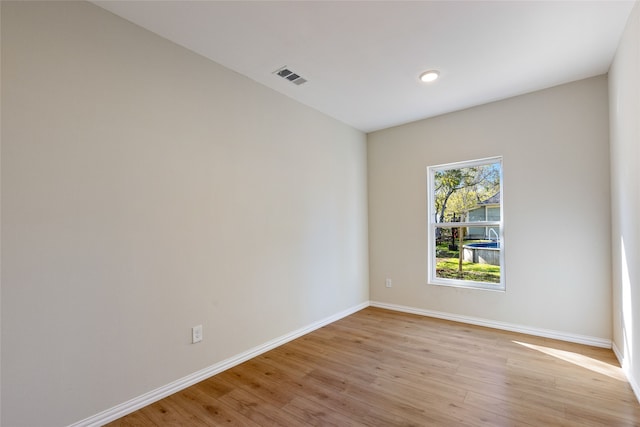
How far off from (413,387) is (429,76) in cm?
266

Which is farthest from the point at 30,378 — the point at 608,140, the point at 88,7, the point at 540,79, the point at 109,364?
the point at 608,140

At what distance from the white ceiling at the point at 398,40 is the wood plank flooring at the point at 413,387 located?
2.59m

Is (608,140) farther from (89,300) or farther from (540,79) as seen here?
(89,300)

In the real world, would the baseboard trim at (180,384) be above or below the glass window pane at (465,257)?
below

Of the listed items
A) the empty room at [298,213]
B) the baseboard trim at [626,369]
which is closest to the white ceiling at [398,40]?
the empty room at [298,213]

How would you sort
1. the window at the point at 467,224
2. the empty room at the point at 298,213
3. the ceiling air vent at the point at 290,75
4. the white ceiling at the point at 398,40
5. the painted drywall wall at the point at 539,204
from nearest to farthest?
the empty room at the point at 298,213, the white ceiling at the point at 398,40, the ceiling air vent at the point at 290,75, the painted drywall wall at the point at 539,204, the window at the point at 467,224

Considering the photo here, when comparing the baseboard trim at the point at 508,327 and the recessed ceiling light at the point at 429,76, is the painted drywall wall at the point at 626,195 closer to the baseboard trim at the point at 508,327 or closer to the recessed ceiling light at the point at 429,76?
the baseboard trim at the point at 508,327

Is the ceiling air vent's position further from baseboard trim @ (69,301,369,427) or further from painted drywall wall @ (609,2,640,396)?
baseboard trim @ (69,301,369,427)

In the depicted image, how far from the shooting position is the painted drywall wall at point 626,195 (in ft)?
6.48

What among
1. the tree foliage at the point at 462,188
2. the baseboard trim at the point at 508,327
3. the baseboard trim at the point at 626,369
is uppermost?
the tree foliage at the point at 462,188

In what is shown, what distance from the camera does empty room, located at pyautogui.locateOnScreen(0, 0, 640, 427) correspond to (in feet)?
5.65

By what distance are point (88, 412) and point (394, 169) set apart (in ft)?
12.8

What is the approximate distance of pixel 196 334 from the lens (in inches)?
92.4

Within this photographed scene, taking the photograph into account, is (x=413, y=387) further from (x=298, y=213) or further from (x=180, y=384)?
(x=298, y=213)
